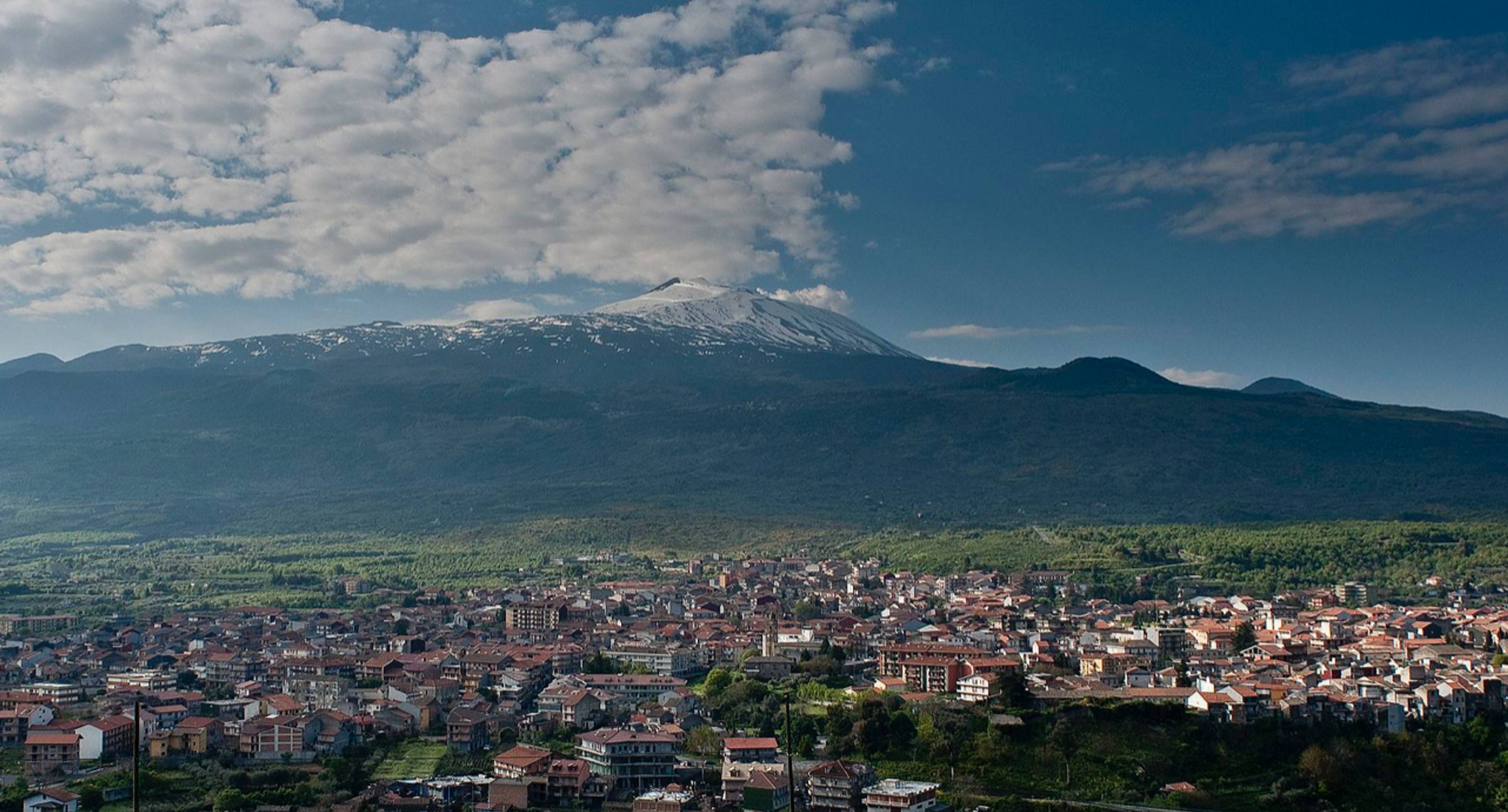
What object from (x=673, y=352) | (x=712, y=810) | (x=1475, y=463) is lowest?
(x=712, y=810)

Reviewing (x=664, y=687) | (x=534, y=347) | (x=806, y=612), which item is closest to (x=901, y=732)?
(x=664, y=687)

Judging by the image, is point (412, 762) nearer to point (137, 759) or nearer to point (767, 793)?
point (767, 793)

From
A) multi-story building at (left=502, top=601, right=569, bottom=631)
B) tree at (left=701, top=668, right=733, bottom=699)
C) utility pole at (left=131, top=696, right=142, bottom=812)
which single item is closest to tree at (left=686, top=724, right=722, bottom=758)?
tree at (left=701, top=668, right=733, bottom=699)

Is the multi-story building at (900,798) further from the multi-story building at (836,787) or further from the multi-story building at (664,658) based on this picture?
the multi-story building at (664,658)

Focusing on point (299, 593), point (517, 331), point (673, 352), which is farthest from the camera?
point (517, 331)

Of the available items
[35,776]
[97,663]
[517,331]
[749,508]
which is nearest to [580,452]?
[749,508]

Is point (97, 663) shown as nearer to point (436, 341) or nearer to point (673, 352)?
point (673, 352)
